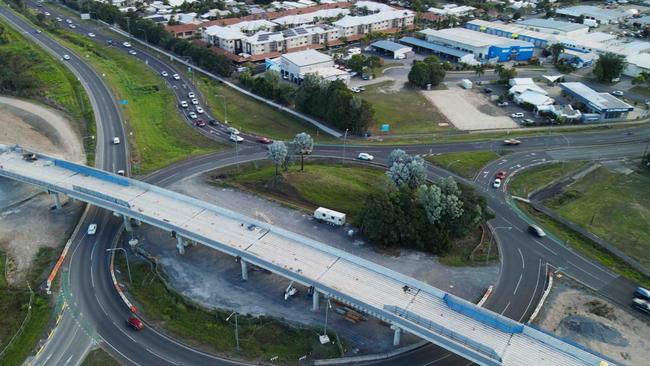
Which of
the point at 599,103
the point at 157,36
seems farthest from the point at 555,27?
the point at 157,36

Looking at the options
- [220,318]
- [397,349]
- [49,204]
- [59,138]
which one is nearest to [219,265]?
[220,318]

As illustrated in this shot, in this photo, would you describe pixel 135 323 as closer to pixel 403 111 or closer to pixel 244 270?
pixel 244 270

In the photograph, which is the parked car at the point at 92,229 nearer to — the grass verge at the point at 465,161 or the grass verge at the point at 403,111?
the grass verge at the point at 465,161

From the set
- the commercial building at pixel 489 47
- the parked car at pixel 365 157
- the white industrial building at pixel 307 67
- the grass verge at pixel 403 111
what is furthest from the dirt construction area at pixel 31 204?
the commercial building at pixel 489 47

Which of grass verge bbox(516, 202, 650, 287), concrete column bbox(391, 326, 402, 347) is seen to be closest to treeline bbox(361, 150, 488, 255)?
grass verge bbox(516, 202, 650, 287)

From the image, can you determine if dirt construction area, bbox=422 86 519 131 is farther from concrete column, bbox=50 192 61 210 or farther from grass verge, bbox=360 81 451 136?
concrete column, bbox=50 192 61 210

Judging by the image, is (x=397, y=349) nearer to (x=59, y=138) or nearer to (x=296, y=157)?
(x=296, y=157)
